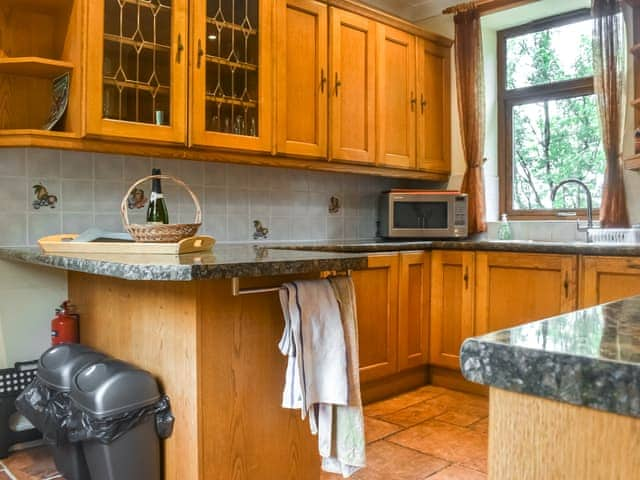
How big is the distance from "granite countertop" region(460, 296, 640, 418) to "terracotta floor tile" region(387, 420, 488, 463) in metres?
2.10

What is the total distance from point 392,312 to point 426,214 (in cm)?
76

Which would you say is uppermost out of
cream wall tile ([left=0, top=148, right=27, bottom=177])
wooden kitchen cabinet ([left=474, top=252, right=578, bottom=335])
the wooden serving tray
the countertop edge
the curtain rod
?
the curtain rod

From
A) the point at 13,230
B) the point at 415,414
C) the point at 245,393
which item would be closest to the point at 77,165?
the point at 13,230

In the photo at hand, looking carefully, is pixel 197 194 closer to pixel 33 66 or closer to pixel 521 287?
pixel 33 66

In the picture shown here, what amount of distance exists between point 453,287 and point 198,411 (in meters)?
2.14

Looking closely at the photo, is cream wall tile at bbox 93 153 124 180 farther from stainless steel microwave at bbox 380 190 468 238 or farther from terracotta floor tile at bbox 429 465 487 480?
terracotta floor tile at bbox 429 465 487 480

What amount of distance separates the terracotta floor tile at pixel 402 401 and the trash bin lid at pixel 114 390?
1.58 m

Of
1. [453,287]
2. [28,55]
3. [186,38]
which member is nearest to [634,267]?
[453,287]

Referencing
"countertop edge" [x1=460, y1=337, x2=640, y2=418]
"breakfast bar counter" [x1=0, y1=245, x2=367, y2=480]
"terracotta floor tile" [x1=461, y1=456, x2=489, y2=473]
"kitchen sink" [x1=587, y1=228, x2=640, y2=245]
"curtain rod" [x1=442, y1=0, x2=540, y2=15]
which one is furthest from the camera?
"curtain rod" [x1=442, y1=0, x2=540, y2=15]

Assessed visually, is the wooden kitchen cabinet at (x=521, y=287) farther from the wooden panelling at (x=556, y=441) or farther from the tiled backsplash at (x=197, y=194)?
the wooden panelling at (x=556, y=441)

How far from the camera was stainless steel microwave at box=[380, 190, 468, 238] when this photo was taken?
3.71m

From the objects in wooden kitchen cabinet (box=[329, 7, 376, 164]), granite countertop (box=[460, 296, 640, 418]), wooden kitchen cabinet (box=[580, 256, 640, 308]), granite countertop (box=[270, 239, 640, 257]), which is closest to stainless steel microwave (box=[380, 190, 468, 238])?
granite countertop (box=[270, 239, 640, 257])

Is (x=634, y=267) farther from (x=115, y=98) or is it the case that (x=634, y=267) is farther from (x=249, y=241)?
(x=115, y=98)

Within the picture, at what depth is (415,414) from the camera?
9.98 ft
